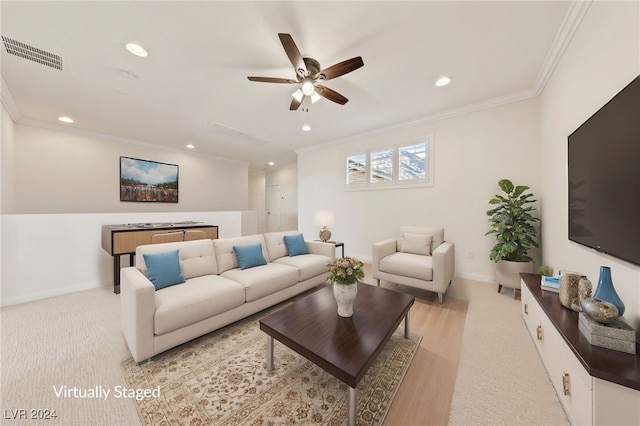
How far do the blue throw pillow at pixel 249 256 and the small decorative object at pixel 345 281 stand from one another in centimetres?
136

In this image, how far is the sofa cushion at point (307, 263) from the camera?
2834 millimetres

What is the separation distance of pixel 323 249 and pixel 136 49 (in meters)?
3.15

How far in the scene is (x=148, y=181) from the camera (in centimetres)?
524

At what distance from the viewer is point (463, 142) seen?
3650 mm

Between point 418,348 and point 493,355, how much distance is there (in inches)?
22.9

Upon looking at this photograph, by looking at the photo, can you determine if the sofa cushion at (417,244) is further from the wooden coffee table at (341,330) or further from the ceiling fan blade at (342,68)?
the ceiling fan blade at (342,68)

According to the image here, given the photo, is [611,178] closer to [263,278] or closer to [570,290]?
[570,290]

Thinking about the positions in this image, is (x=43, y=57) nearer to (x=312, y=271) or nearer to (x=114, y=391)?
(x=114, y=391)

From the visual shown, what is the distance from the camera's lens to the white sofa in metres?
1.66

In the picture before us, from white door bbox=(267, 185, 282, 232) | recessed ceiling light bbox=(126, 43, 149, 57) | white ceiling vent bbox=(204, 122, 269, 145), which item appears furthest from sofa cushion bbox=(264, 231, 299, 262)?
white door bbox=(267, 185, 282, 232)

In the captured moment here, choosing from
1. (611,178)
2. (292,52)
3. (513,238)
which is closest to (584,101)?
(611,178)

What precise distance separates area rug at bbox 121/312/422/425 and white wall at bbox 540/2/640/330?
1456mm

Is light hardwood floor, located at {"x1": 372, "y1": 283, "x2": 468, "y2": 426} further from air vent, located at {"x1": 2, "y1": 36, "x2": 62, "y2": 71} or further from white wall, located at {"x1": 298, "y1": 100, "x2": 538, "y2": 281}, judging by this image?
air vent, located at {"x1": 2, "y1": 36, "x2": 62, "y2": 71}

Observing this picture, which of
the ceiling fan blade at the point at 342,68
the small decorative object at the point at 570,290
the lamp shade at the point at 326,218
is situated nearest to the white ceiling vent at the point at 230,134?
the lamp shade at the point at 326,218
